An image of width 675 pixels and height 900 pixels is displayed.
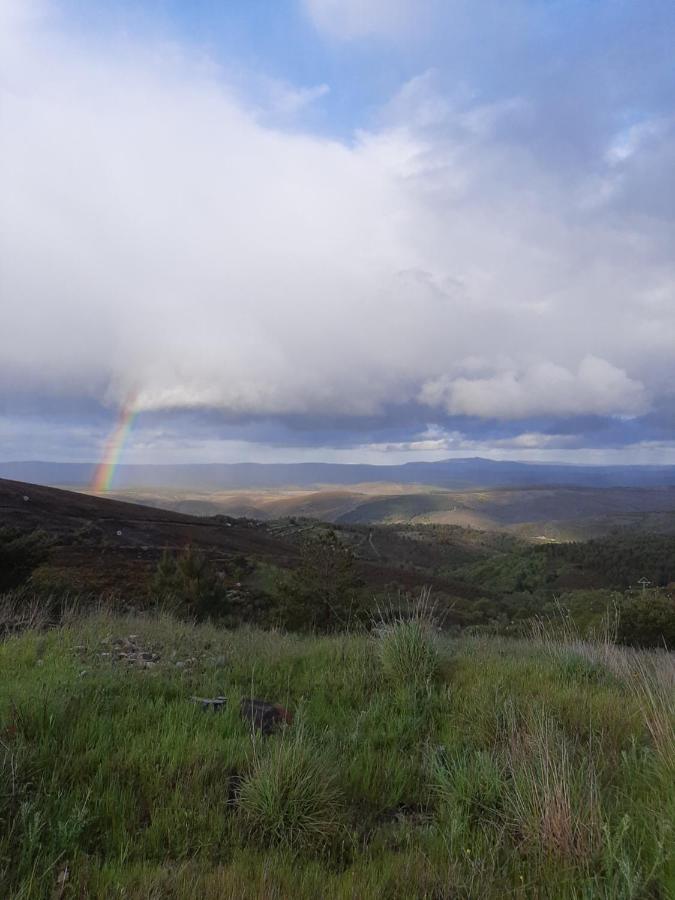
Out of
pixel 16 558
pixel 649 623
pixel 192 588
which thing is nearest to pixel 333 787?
pixel 16 558

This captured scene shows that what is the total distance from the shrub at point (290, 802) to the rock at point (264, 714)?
3.08ft

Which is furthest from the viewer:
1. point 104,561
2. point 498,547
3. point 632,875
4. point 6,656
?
point 498,547

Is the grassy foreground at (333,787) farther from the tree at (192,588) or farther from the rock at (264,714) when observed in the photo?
the tree at (192,588)

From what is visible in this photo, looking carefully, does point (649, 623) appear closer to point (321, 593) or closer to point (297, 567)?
point (321, 593)

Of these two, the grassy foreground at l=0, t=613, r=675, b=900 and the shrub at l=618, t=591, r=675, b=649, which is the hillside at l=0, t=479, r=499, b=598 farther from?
the grassy foreground at l=0, t=613, r=675, b=900

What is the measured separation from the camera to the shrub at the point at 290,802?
2.97 m

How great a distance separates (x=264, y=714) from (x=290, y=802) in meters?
1.50

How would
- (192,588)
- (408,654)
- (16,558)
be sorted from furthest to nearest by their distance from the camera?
(192,588) → (16,558) → (408,654)

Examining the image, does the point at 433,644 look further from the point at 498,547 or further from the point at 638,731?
the point at 498,547

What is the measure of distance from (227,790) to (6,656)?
11.5 ft

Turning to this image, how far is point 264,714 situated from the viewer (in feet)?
14.8

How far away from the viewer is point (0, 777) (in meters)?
2.96

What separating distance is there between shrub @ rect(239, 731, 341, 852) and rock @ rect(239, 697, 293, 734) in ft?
3.08

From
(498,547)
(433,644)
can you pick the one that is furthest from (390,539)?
(433,644)
